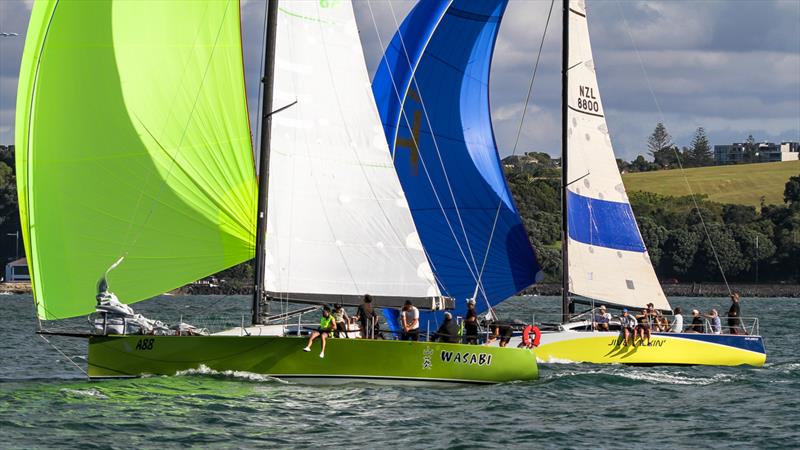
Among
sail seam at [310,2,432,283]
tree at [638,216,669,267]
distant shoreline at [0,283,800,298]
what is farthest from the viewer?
tree at [638,216,669,267]

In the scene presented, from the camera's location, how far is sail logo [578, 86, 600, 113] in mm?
38844

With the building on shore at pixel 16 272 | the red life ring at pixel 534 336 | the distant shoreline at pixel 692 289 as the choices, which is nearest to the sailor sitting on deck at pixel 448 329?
the red life ring at pixel 534 336

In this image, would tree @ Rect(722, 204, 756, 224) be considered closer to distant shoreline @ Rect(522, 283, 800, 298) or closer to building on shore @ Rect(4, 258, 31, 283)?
distant shoreline @ Rect(522, 283, 800, 298)

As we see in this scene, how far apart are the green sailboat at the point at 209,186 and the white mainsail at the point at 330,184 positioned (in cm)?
3

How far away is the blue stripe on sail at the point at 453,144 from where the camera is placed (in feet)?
121

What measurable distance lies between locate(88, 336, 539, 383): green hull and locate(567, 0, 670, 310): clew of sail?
12.4 metres

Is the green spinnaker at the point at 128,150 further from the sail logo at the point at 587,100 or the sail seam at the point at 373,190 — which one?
the sail logo at the point at 587,100

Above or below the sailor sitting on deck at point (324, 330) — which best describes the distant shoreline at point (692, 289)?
above

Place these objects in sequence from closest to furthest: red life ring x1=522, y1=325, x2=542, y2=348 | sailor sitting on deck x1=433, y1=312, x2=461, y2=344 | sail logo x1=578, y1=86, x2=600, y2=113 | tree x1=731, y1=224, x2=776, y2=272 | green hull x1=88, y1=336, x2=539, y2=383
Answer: green hull x1=88, y1=336, x2=539, y2=383, sailor sitting on deck x1=433, y1=312, x2=461, y2=344, red life ring x1=522, y1=325, x2=542, y2=348, sail logo x1=578, y1=86, x2=600, y2=113, tree x1=731, y1=224, x2=776, y2=272

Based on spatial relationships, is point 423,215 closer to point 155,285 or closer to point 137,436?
point 155,285

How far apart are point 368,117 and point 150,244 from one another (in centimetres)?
454

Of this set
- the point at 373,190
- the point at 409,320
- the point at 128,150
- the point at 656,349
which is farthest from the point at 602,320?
the point at 128,150

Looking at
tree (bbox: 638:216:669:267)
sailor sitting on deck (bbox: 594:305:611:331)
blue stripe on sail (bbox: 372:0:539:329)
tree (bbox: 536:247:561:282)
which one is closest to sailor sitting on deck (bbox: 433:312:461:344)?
sailor sitting on deck (bbox: 594:305:611:331)

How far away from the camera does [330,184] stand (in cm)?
2706
